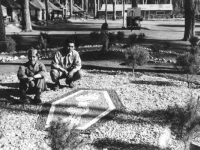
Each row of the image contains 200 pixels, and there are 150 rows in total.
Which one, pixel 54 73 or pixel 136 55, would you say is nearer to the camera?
pixel 54 73

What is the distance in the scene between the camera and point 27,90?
614 centimetres

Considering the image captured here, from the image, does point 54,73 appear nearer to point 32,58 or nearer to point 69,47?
point 69,47

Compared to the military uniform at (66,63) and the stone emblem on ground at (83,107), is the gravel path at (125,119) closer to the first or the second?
the stone emblem on ground at (83,107)

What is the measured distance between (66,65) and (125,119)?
2.62 m

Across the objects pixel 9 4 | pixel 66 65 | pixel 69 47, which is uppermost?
pixel 9 4

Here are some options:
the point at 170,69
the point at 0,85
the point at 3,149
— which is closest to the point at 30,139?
the point at 3,149

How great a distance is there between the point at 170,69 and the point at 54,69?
5354mm

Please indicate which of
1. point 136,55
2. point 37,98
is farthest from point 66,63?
point 136,55

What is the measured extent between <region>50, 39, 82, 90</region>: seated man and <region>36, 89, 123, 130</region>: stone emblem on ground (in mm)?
536

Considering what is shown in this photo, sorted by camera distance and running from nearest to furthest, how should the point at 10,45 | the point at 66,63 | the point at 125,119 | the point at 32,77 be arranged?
1. the point at 125,119
2. the point at 32,77
3. the point at 66,63
4. the point at 10,45

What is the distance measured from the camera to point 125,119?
529cm

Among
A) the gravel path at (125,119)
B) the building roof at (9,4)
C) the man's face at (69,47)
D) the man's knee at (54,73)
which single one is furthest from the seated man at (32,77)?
the building roof at (9,4)

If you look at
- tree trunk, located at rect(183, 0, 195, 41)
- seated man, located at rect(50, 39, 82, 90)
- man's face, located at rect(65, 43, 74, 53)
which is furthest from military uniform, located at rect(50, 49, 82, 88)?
tree trunk, located at rect(183, 0, 195, 41)

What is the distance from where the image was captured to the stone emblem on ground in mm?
5199
